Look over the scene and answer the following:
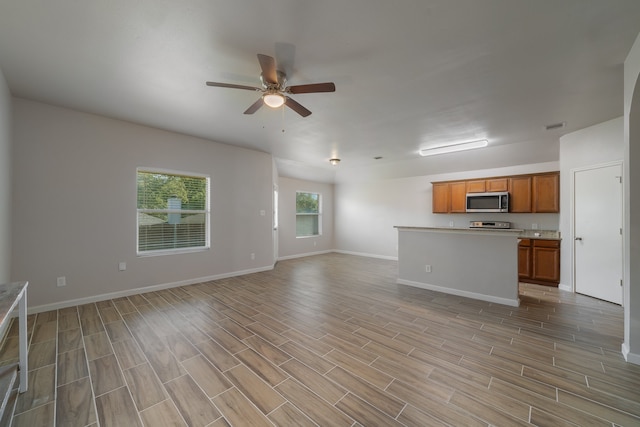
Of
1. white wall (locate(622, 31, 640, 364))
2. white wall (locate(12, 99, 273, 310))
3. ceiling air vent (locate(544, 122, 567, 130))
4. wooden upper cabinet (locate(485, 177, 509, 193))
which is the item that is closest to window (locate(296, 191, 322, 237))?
white wall (locate(12, 99, 273, 310))

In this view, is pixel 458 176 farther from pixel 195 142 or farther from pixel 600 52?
pixel 195 142

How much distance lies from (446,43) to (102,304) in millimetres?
5200

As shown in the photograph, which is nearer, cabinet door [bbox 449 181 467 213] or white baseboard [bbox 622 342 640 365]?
white baseboard [bbox 622 342 640 365]

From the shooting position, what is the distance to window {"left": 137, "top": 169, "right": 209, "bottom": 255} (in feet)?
13.6

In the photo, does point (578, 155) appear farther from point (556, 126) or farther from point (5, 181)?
point (5, 181)

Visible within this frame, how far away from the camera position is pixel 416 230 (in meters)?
4.54

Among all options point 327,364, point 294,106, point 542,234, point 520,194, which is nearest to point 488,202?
point 520,194

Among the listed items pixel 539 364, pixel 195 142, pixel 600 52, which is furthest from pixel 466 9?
pixel 195 142

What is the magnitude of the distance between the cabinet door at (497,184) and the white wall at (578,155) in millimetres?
1017

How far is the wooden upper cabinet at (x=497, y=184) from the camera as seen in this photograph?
540 centimetres

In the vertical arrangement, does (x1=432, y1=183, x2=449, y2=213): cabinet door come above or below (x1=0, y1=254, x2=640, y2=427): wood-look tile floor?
above

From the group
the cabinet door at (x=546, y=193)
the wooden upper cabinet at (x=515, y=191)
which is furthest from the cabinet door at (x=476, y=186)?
the cabinet door at (x=546, y=193)

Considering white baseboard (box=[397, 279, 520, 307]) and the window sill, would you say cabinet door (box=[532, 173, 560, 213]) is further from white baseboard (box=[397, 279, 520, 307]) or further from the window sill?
the window sill

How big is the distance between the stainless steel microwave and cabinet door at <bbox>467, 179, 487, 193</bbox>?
13cm
